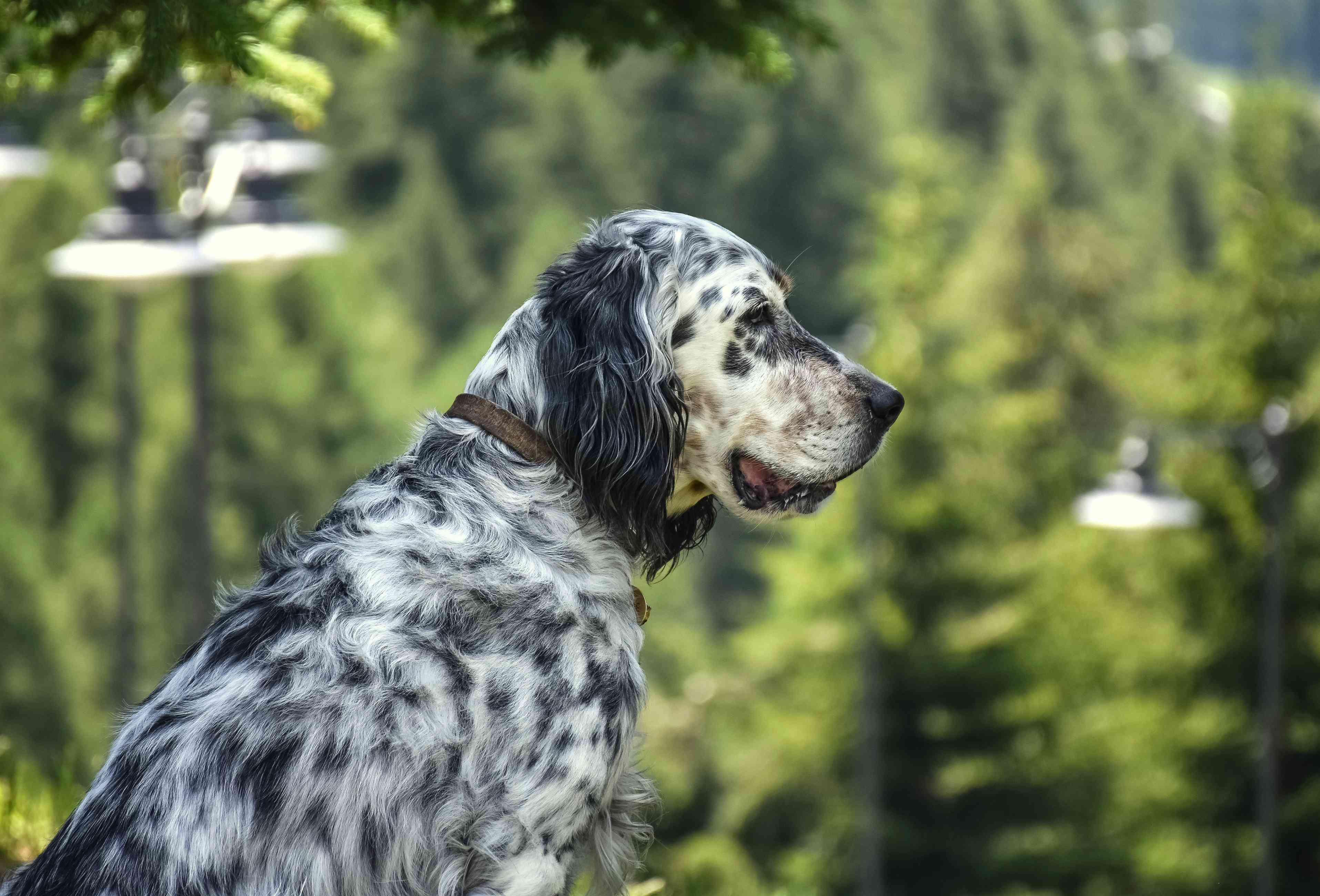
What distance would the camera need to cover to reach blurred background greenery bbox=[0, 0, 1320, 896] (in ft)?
73.7

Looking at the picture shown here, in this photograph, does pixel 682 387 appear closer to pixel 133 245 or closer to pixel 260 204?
pixel 133 245

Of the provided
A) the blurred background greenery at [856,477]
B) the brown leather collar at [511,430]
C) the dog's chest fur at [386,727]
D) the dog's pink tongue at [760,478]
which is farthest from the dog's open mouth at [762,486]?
the blurred background greenery at [856,477]

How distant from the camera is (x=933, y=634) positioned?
2497 centimetres

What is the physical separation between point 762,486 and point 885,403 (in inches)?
13.8

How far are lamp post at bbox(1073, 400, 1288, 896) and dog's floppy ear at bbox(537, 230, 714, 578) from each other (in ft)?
37.7

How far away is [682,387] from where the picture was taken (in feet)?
11.2

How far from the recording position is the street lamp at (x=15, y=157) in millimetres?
11438

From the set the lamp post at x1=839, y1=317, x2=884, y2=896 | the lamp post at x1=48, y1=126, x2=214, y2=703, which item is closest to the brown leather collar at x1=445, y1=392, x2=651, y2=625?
the lamp post at x1=48, y1=126, x2=214, y2=703

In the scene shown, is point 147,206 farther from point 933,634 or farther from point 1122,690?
point 1122,690

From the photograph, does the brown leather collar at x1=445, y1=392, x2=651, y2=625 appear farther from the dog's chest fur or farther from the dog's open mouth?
the dog's open mouth

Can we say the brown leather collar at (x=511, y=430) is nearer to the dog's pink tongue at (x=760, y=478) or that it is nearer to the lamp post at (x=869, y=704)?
the dog's pink tongue at (x=760, y=478)

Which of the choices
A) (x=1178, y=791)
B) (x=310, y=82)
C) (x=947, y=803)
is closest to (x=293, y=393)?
(x=947, y=803)

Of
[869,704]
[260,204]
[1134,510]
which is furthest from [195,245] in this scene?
[869,704]

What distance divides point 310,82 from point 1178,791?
780 inches
